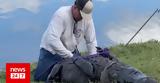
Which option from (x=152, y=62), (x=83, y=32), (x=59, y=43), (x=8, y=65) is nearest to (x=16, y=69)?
(x=8, y=65)

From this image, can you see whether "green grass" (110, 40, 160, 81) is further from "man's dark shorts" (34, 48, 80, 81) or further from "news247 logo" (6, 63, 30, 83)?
"news247 logo" (6, 63, 30, 83)

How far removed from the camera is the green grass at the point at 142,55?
9.80m

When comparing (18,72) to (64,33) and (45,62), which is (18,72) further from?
(45,62)

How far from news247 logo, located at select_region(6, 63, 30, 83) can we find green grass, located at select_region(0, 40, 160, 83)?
357cm

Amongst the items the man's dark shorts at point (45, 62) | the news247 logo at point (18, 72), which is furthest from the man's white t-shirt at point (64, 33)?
the news247 logo at point (18, 72)

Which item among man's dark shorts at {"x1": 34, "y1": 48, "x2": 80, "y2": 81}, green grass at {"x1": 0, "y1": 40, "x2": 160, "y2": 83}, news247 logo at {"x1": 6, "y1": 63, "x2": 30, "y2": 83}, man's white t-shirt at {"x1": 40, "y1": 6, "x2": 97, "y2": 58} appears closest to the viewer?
news247 logo at {"x1": 6, "y1": 63, "x2": 30, "y2": 83}

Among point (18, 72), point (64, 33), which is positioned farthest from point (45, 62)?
point (18, 72)

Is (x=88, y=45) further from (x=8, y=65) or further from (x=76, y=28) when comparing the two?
(x=8, y=65)

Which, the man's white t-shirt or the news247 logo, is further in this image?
the man's white t-shirt

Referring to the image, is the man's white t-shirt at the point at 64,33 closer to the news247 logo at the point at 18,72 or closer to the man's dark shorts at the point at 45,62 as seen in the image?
the man's dark shorts at the point at 45,62

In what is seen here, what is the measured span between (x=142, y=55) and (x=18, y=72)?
564 centimetres

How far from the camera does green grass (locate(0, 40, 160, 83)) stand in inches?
386

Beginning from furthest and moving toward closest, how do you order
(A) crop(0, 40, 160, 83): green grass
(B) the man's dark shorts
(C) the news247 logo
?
(A) crop(0, 40, 160, 83): green grass < (B) the man's dark shorts < (C) the news247 logo

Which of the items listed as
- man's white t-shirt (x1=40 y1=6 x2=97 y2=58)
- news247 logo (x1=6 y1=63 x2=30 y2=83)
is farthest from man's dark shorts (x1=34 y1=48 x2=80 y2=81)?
news247 logo (x1=6 y1=63 x2=30 y2=83)
